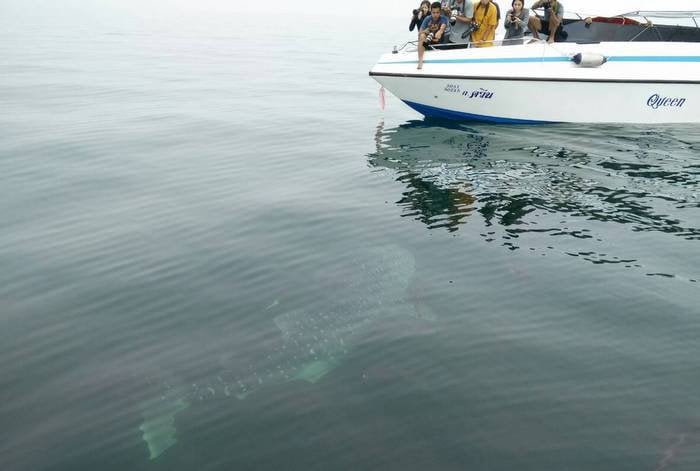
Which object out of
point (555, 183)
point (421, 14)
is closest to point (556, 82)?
point (421, 14)

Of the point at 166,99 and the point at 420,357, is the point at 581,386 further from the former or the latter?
the point at 166,99

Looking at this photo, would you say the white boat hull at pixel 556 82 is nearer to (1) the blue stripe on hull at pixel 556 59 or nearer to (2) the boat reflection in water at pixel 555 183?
(1) the blue stripe on hull at pixel 556 59

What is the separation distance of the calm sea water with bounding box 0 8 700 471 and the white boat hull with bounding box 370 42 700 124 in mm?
515

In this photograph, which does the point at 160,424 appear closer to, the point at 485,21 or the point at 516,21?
the point at 485,21

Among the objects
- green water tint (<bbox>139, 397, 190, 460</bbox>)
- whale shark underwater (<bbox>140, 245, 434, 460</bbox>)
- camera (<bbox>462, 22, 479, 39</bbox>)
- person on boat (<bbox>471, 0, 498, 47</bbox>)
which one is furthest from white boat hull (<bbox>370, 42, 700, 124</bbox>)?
green water tint (<bbox>139, 397, 190, 460</bbox>)

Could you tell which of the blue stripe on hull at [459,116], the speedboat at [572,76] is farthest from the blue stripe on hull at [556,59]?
the blue stripe on hull at [459,116]

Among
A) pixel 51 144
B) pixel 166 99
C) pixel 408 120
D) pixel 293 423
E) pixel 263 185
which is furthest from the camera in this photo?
pixel 166 99

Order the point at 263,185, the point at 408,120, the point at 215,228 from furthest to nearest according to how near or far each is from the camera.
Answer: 1. the point at 408,120
2. the point at 263,185
3. the point at 215,228

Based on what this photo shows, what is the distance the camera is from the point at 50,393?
6527 mm

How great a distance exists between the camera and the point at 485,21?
16234 millimetres

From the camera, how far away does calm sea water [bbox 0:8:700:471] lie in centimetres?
584

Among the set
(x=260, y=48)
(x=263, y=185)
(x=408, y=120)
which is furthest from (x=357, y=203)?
(x=260, y=48)

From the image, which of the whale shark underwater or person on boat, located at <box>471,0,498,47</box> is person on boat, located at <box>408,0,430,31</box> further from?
the whale shark underwater

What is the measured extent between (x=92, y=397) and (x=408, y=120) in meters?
14.5
